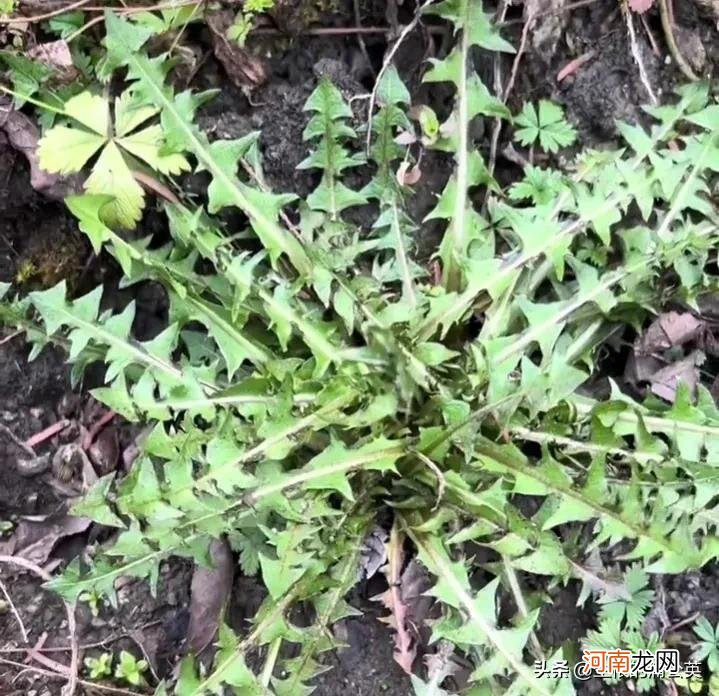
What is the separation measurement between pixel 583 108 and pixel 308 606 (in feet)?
4.22

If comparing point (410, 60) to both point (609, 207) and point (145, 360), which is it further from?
point (145, 360)

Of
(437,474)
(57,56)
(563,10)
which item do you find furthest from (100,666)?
(563,10)

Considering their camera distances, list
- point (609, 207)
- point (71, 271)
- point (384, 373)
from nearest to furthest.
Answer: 1. point (384, 373)
2. point (609, 207)
3. point (71, 271)

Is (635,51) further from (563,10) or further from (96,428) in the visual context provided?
(96,428)

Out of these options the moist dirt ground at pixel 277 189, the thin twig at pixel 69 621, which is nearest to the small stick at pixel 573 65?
the moist dirt ground at pixel 277 189

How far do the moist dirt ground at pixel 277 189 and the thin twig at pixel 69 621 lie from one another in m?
0.02

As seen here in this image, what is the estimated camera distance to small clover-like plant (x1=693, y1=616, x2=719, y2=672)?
1.95 meters

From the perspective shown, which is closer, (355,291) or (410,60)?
(355,291)

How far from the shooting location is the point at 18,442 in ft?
6.61

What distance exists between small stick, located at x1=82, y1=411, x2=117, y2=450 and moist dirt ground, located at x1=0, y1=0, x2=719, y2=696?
0.01 meters

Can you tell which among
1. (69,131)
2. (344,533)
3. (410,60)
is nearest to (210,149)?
(69,131)

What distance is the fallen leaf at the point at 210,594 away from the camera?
6.40ft

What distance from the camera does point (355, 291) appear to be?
178 centimetres

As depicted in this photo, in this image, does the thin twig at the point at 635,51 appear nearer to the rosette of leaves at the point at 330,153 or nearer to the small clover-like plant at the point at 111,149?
the rosette of leaves at the point at 330,153
